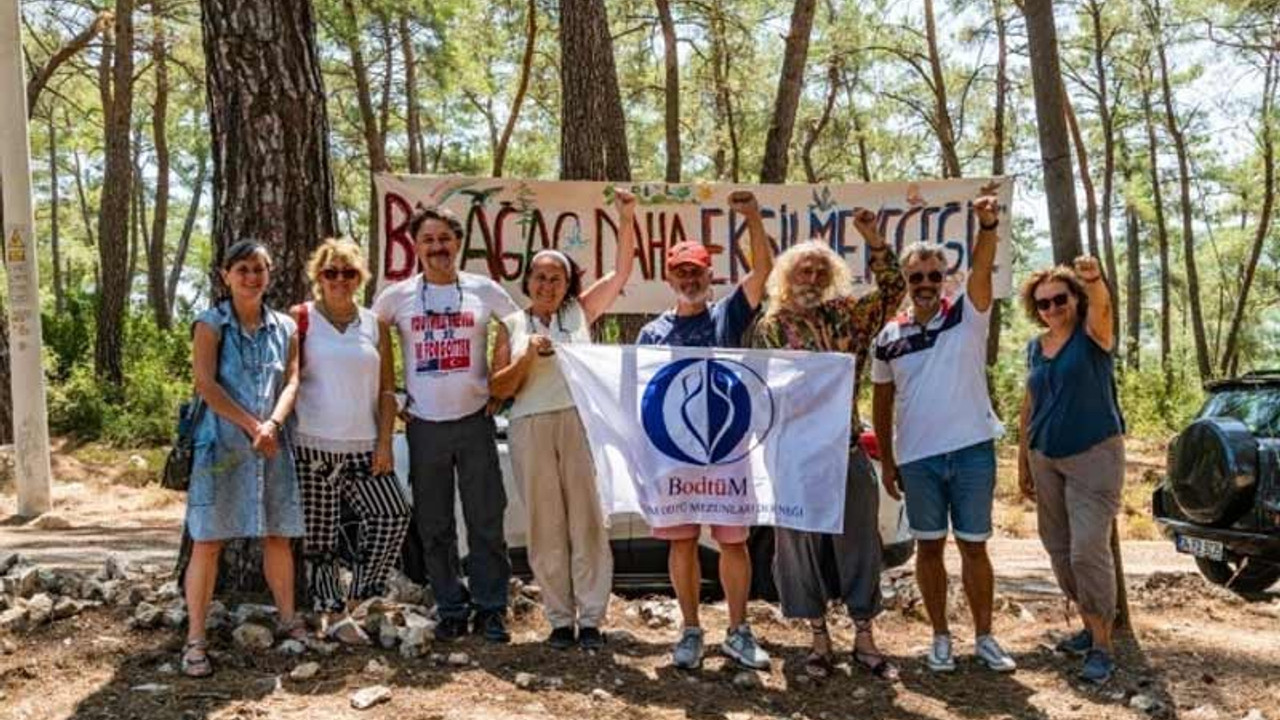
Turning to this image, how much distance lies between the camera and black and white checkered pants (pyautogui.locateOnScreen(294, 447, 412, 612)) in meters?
4.81

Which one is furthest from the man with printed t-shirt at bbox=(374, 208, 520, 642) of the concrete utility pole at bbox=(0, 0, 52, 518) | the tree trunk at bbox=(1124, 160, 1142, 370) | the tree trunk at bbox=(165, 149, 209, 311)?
the tree trunk at bbox=(165, 149, 209, 311)

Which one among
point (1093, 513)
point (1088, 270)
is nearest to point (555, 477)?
point (1093, 513)

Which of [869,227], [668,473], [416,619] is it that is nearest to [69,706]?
[416,619]

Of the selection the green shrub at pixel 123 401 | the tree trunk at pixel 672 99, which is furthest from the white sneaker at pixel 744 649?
the tree trunk at pixel 672 99

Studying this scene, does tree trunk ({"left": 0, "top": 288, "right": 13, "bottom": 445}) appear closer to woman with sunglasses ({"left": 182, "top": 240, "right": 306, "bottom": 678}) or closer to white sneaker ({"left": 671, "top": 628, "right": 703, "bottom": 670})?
woman with sunglasses ({"left": 182, "top": 240, "right": 306, "bottom": 678})

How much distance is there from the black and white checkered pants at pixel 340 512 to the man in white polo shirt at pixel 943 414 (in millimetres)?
2269

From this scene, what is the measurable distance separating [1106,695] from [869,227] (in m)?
2.24

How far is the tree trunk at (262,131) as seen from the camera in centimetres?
546

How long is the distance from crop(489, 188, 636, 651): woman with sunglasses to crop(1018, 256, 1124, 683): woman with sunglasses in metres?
2.04

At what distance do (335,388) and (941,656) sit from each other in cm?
289

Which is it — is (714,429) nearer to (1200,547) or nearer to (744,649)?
(744,649)

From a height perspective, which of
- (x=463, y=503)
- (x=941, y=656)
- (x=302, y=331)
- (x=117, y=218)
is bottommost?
(x=941, y=656)

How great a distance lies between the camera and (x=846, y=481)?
4.85 meters

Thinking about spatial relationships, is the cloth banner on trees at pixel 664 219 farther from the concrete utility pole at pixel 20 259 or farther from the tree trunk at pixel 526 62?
the tree trunk at pixel 526 62
